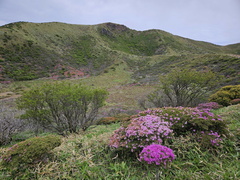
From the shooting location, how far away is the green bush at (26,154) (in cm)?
280

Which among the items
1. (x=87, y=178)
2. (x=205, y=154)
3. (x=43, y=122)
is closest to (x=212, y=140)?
(x=205, y=154)

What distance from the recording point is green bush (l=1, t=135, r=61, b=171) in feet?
9.18

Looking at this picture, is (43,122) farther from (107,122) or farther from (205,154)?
(205,154)

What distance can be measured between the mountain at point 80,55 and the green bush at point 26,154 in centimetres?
1713

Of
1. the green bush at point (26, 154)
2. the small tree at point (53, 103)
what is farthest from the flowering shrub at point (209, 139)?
the small tree at point (53, 103)

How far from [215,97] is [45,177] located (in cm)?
1017

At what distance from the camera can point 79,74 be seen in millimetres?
36406

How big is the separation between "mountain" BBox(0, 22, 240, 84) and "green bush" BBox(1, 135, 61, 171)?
1713 cm

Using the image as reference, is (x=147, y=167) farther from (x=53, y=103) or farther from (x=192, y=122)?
(x=53, y=103)

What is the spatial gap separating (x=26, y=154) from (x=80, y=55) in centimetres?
4898

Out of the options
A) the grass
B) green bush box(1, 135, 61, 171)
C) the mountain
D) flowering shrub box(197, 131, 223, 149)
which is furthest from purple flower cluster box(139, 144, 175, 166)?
the mountain

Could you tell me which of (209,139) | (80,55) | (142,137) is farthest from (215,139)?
(80,55)

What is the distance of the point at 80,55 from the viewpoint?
48.1 meters

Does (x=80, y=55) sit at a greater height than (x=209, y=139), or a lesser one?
greater
